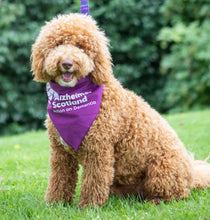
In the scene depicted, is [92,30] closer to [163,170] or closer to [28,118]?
[163,170]

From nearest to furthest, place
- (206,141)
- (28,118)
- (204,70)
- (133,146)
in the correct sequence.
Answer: (133,146), (206,141), (204,70), (28,118)

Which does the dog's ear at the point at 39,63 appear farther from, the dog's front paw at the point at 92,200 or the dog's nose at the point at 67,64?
the dog's front paw at the point at 92,200

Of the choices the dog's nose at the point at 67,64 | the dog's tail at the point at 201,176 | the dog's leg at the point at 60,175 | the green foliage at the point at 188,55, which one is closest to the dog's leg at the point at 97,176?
the dog's leg at the point at 60,175

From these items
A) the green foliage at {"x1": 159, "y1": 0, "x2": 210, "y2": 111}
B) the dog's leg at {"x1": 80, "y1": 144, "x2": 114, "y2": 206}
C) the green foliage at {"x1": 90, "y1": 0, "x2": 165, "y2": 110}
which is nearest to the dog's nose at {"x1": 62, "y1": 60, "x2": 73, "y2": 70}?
the dog's leg at {"x1": 80, "y1": 144, "x2": 114, "y2": 206}

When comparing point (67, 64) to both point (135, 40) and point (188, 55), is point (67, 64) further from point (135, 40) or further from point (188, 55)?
point (135, 40)

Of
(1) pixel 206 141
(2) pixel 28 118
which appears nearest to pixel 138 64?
(2) pixel 28 118

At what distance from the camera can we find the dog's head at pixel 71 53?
283 centimetres

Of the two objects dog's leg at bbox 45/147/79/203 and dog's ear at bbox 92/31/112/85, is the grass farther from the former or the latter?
dog's ear at bbox 92/31/112/85

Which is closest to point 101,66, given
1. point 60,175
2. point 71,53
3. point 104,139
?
point 71,53

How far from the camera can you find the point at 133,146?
129 inches

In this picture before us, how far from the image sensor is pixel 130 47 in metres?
11.9

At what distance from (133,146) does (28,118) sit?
27.0 feet

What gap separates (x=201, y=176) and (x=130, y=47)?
28.5 ft

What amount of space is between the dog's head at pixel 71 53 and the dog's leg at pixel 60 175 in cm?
74
